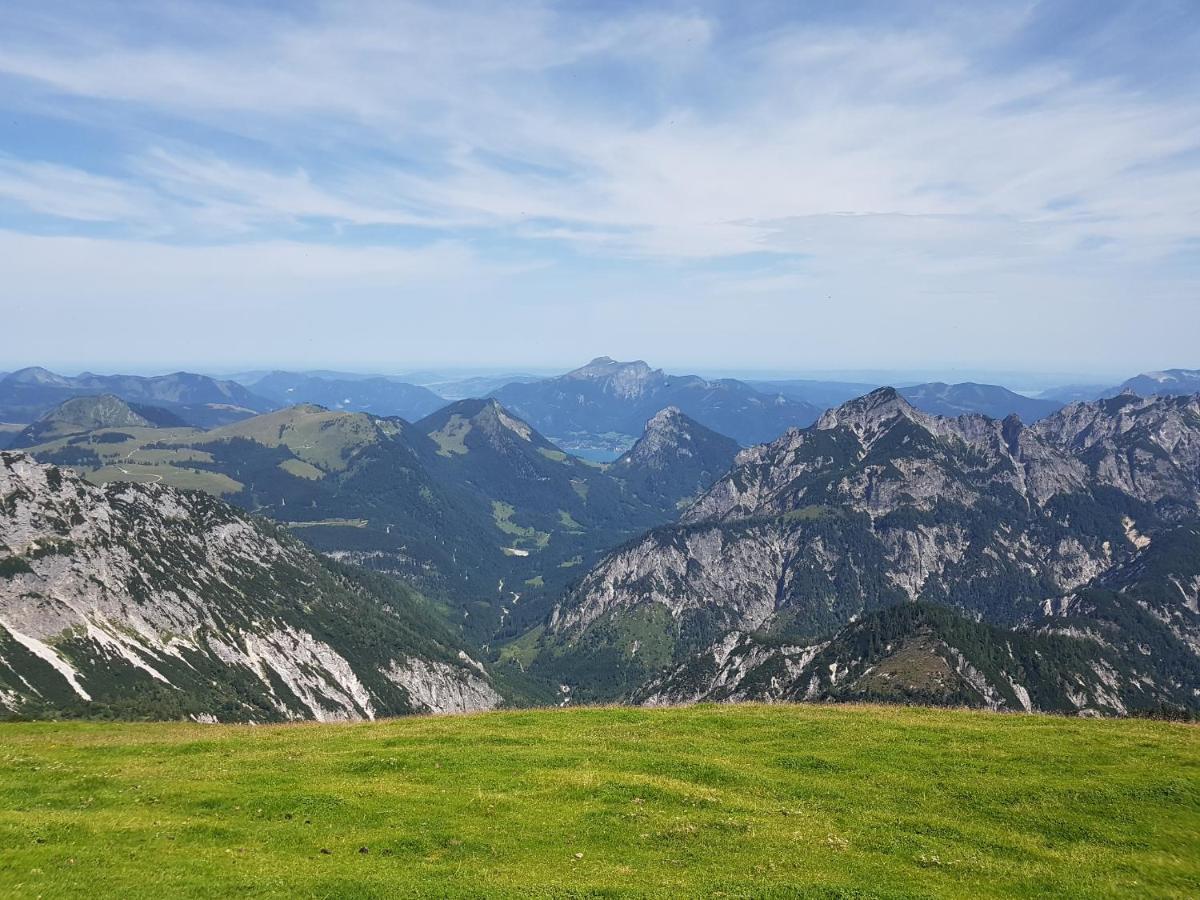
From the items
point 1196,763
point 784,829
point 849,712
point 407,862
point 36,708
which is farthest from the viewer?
point 36,708

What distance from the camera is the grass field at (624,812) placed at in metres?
26.8

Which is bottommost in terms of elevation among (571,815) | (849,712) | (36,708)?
(36,708)

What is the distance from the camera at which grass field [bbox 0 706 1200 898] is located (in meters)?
26.8

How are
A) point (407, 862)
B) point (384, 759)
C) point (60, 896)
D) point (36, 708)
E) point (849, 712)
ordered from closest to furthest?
point (60, 896) < point (407, 862) < point (384, 759) < point (849, 712) < point (36, 708)

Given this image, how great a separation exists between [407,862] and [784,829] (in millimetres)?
16068

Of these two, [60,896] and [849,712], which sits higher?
[60,896]

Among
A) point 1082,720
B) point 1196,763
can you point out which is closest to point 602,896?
point 1196,763

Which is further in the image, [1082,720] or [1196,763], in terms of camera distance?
[1082,720]

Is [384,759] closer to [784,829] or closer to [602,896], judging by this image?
[602,896]

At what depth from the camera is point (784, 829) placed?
31344 millimetres

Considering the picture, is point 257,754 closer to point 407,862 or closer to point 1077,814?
point 407,862

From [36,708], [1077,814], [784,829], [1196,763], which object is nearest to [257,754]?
[784,829]

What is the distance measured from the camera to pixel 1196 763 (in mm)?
36344

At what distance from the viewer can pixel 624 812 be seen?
33375 millimetres
